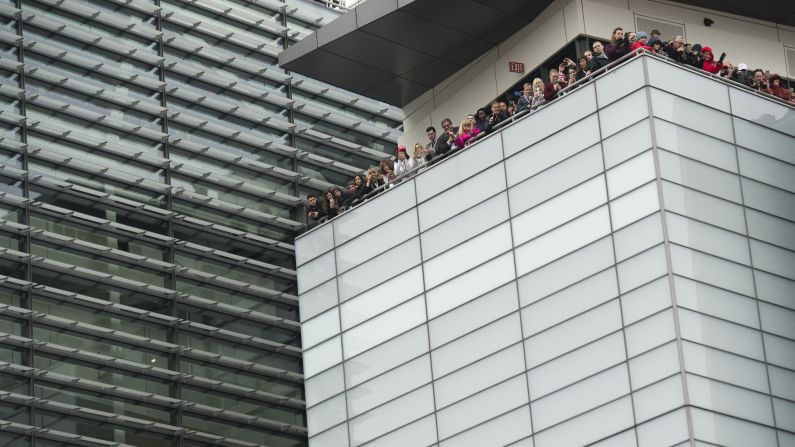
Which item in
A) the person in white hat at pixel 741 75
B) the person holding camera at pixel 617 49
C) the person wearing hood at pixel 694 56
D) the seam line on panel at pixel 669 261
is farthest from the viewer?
the person in white hat at pixel 741 75

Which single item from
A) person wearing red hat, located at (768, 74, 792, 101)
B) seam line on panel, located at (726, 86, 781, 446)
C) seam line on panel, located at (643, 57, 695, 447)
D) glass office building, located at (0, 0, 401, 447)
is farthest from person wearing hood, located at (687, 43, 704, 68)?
glass office building, located at (0, 0, 401, 447)

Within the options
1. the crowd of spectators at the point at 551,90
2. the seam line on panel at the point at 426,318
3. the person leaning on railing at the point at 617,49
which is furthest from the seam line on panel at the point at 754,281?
the seam line on panel at the point at 426,318

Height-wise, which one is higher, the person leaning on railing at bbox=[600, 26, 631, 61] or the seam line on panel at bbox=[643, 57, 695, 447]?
the person leaning on railing at bbox=[600, 26, 631, 61]

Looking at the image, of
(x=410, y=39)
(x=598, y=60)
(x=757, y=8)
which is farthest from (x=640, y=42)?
(x=410, y=39)

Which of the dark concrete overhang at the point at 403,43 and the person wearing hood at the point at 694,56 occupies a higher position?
the dark concrete overhang at the point at 403,43

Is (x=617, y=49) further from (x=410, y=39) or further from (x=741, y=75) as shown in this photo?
(x=410, y=39)

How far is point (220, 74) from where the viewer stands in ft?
269

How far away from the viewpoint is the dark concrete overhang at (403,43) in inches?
2783

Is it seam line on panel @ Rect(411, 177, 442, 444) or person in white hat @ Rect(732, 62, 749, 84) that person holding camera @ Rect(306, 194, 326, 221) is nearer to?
seam line on panel @ Rect(411, 177, 442, 444)

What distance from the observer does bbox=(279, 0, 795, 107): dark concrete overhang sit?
7031 cm

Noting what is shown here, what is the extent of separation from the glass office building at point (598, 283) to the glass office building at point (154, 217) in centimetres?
1009

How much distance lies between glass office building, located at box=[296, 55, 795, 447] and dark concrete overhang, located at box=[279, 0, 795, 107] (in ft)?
23.1

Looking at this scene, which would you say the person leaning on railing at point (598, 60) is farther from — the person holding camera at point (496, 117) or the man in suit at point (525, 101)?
the person holding camera at point (496, 117)

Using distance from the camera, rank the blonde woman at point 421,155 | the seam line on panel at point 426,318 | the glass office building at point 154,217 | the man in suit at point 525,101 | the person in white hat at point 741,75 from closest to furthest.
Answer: the person in white hat at point 741,75 → the man in suit at point 525,101 → the seam line on panel at point 426,318 → the blonde woman at point 421,155 → the glass office building at point 154,217
